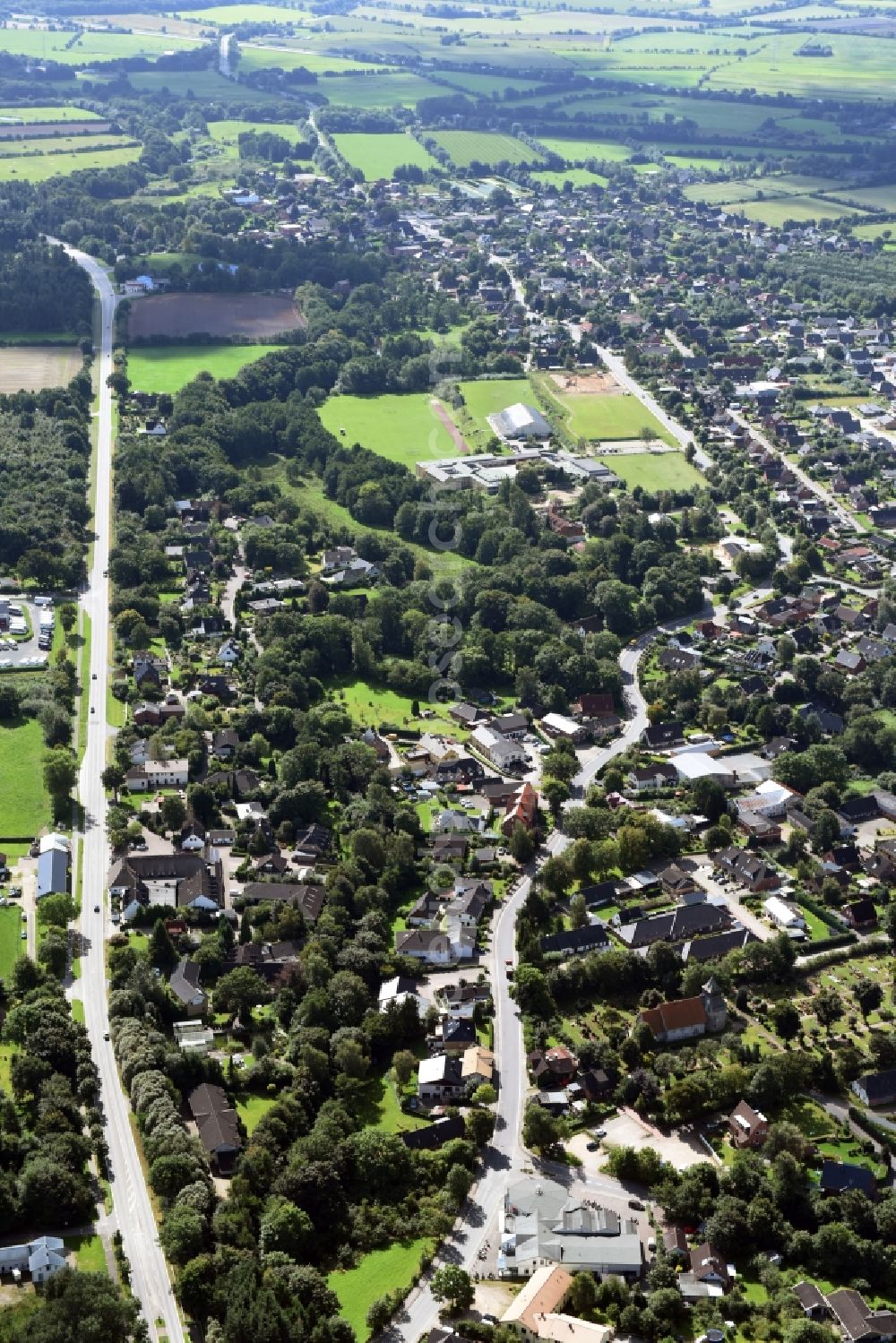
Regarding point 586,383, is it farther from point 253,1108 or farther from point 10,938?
point 253,1108

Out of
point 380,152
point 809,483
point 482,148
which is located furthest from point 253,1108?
point 482,148

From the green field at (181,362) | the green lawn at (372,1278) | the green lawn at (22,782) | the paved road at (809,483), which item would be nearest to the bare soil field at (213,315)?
the green field at (181,362)

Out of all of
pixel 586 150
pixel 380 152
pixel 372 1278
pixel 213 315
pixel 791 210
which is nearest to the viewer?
pixel 372 1278

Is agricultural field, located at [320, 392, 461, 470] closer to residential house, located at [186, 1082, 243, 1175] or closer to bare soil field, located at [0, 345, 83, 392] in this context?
bare soil field, located at [0, 345, 83, 392]

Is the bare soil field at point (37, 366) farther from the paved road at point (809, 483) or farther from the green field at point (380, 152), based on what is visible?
the green field at point (380, 152)

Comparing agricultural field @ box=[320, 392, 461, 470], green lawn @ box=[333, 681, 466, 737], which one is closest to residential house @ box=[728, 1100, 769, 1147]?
green lawn @ box=[333, 681, 466, 737]
